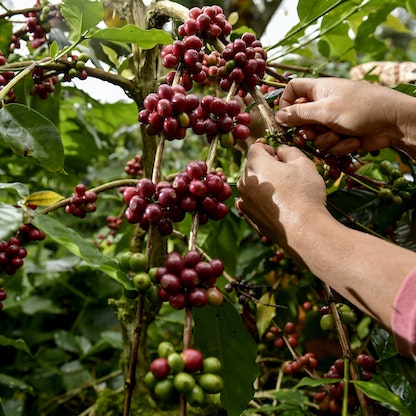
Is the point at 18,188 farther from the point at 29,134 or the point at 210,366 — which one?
the point at 210,366

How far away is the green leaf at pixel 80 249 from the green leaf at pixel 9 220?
3 cm

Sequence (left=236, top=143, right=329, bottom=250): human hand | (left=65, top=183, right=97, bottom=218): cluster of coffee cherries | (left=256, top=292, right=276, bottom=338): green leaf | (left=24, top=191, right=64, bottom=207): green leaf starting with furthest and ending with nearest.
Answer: (left=256, top=292, right=276, bottom=338): green leaf → (left=65, top=183, right=97, bottom=218): cluster of coffee cherries → (left=24, top=191, right=64, bottom=207): green leaf → (left=236, top=143, right=329, bottom=250): human hand

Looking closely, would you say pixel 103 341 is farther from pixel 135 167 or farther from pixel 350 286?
pixel 350 286

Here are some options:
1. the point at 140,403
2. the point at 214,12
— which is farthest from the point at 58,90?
the point at 140,403

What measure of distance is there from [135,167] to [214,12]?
816mm

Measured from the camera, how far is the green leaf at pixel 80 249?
22.6 inches

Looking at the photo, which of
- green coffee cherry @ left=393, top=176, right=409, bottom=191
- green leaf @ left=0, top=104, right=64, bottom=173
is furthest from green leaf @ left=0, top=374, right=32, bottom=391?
green coffee cherry @ left=393, top=176, right=409, bottom=191

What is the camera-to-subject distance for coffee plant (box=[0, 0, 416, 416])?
58 centimetres

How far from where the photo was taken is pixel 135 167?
1559 mm

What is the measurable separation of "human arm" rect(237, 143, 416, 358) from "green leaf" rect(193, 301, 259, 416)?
17cm

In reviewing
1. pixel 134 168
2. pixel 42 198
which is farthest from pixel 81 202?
pixel 134 168

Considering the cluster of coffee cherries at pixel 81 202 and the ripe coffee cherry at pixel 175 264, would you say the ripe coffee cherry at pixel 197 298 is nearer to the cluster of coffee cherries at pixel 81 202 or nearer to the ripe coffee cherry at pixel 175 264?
the ripe coffee cherry at pixel 175 264

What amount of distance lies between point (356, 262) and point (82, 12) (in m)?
0.64

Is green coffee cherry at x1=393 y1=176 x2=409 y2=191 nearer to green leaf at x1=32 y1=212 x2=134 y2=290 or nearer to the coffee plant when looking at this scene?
the coffee plant
